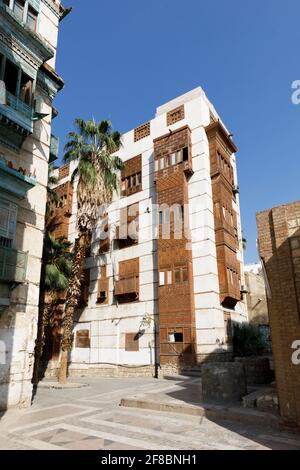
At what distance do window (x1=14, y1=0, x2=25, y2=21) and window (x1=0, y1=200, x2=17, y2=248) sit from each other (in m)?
7.93

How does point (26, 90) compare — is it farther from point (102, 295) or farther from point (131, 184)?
point (102, 295)

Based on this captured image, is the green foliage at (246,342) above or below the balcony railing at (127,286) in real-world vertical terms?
below

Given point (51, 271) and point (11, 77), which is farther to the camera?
point (51, 271)

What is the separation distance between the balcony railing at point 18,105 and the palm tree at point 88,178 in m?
7.15

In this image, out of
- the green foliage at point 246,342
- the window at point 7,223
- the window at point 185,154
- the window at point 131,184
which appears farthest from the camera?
the window at point 131,184

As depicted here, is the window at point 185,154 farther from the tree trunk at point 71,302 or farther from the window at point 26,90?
the window at point 26,90

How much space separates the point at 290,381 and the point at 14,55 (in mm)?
13509

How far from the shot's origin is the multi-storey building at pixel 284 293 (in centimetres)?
696

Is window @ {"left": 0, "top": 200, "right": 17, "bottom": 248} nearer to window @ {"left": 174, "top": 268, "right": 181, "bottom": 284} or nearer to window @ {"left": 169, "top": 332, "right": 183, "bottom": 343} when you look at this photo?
window @ {"left": 174, "top": 268, "right": 181, "bottom": 284}

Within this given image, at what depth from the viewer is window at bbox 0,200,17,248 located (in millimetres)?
10945

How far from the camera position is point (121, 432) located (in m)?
7.41

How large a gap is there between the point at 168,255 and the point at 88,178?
6732 mm

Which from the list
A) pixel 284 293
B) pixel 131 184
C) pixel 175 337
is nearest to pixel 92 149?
pixel 131 184

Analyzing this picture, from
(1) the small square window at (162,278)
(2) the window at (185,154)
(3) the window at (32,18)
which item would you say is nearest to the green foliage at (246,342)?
(1) the small square window at (162,278)
